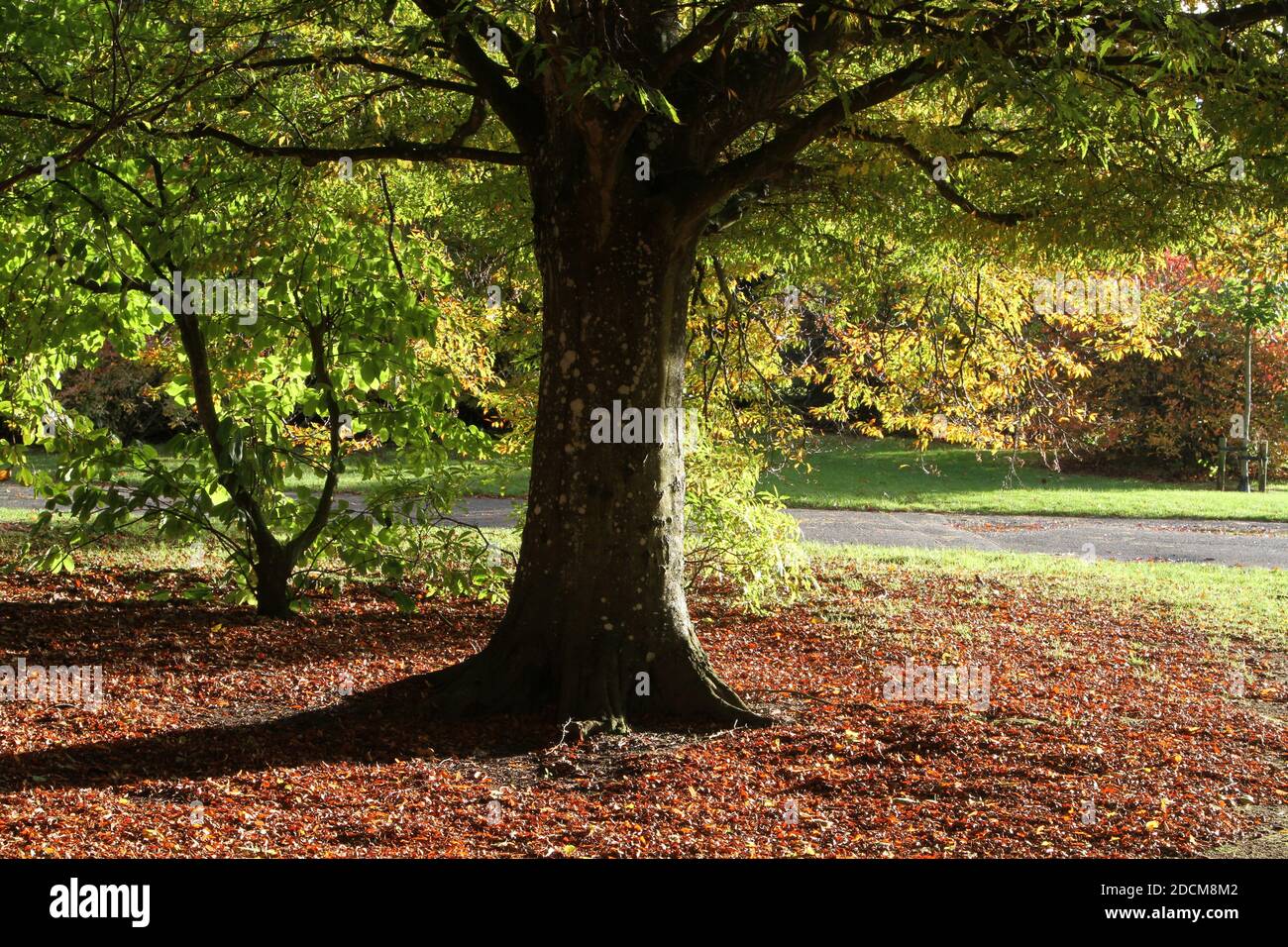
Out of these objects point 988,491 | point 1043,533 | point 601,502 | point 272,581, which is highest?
point 601,502

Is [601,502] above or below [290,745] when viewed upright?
above

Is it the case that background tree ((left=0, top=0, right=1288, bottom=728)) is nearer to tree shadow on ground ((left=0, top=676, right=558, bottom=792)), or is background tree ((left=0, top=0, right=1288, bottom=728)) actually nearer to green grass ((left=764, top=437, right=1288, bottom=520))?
tree shadow on ground ((left=0, top=676, right=558, bottom=792))

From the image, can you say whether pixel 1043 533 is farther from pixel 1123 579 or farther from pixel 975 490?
pixel 975 490

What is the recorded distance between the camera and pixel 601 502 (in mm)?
6480

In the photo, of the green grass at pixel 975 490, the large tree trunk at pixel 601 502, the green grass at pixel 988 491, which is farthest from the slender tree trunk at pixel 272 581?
the green grass at pixel 988 491

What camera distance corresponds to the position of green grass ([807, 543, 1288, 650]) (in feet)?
35.4

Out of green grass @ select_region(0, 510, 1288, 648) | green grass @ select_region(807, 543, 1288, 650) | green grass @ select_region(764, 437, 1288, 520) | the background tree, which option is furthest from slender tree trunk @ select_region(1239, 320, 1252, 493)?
the background tree

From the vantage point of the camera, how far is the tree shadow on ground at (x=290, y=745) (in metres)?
5.45

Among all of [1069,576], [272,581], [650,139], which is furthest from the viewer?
[1069,576]

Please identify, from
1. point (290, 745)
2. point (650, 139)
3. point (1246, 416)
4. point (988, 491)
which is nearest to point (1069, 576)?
point (650, 139)

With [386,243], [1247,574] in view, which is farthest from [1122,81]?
[1247,574]

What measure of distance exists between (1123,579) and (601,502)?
323 inches

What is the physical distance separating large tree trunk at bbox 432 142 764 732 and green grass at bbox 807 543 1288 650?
5.65 m

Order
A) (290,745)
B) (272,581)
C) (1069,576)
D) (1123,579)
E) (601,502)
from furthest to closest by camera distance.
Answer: (1069,576) < (1123,579) < (272,581) < (601,502) < (290,745)
